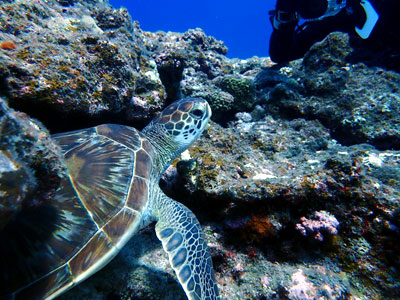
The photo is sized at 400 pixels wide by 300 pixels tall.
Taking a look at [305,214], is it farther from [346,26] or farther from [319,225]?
[346,26]

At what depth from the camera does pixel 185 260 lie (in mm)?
1415

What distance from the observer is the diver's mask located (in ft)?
15.7

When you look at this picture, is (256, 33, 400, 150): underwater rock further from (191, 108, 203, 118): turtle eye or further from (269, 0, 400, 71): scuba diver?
(191, 108, 203, 118): turtle eye

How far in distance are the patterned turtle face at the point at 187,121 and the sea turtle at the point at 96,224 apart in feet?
1.41

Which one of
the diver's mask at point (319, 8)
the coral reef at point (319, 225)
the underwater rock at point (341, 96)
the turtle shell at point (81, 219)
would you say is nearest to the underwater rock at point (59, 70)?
the turtle shell at point (81, 219)

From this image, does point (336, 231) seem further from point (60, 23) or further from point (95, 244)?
point (60, 23)

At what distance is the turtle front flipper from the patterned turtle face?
0.91m

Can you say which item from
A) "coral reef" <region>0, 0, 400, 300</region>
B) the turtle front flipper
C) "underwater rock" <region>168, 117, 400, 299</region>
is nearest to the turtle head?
"coral reef" <region>0, 0, 400, 300</region>

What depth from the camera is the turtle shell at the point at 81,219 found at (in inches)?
43.3

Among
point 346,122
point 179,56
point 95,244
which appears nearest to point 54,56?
point 95,244

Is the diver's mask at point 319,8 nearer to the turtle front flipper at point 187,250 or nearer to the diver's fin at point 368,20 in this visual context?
the diver's fin at point 368,20

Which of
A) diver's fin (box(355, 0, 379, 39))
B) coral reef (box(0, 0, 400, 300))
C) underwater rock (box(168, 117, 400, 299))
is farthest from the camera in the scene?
diver's fin (box(355, 0, 379, 39))

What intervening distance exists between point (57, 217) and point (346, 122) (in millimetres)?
4505

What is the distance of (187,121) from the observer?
7.57 feet
